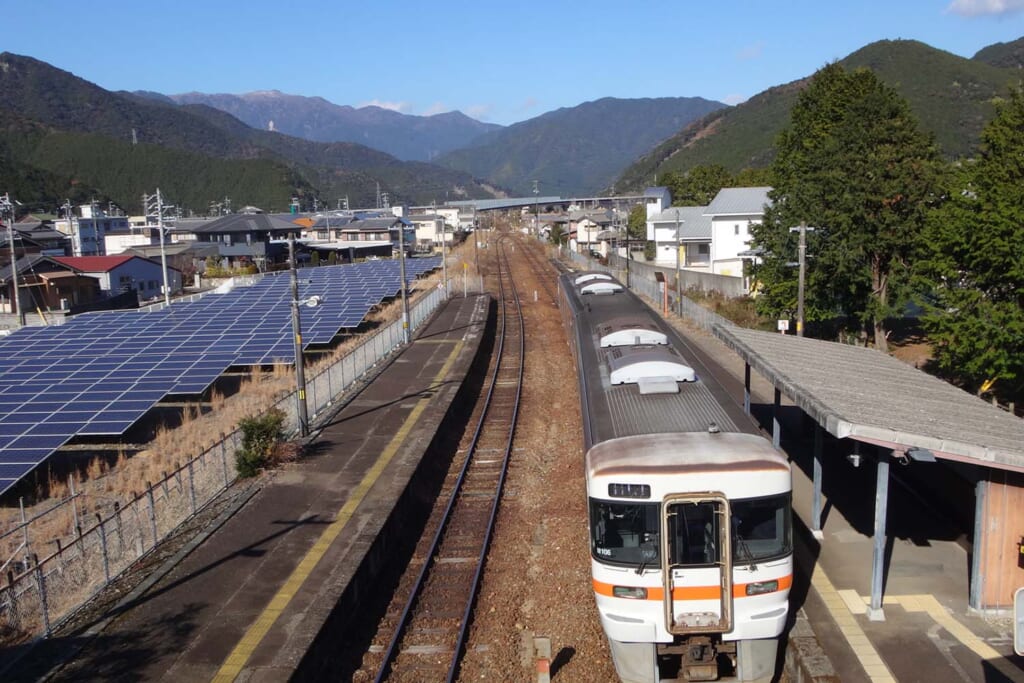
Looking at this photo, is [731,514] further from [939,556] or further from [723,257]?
[723,257]

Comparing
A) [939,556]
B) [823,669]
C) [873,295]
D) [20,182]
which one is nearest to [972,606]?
[939,556]

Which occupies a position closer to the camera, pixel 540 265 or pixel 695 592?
pixel 695 592

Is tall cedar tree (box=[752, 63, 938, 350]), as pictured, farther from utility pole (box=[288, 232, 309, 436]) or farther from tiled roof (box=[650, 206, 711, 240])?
tiled roof (box=[650, 206, 711, 240])

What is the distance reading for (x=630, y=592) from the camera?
26.5ft

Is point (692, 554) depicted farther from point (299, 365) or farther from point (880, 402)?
point (299, 365)

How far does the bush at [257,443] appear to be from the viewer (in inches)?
602

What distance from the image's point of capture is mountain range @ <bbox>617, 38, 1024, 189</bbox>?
113125 mm

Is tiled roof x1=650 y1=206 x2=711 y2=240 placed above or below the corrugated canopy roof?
above

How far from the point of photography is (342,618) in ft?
33.6

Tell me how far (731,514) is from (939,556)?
5054 millimetres

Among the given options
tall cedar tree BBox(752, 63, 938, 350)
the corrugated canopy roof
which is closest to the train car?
the corrugated canopy roof

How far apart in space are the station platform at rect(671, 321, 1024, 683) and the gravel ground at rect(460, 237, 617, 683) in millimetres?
2563

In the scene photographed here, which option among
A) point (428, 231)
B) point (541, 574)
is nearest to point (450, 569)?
point (541, 574)

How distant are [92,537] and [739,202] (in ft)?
148
